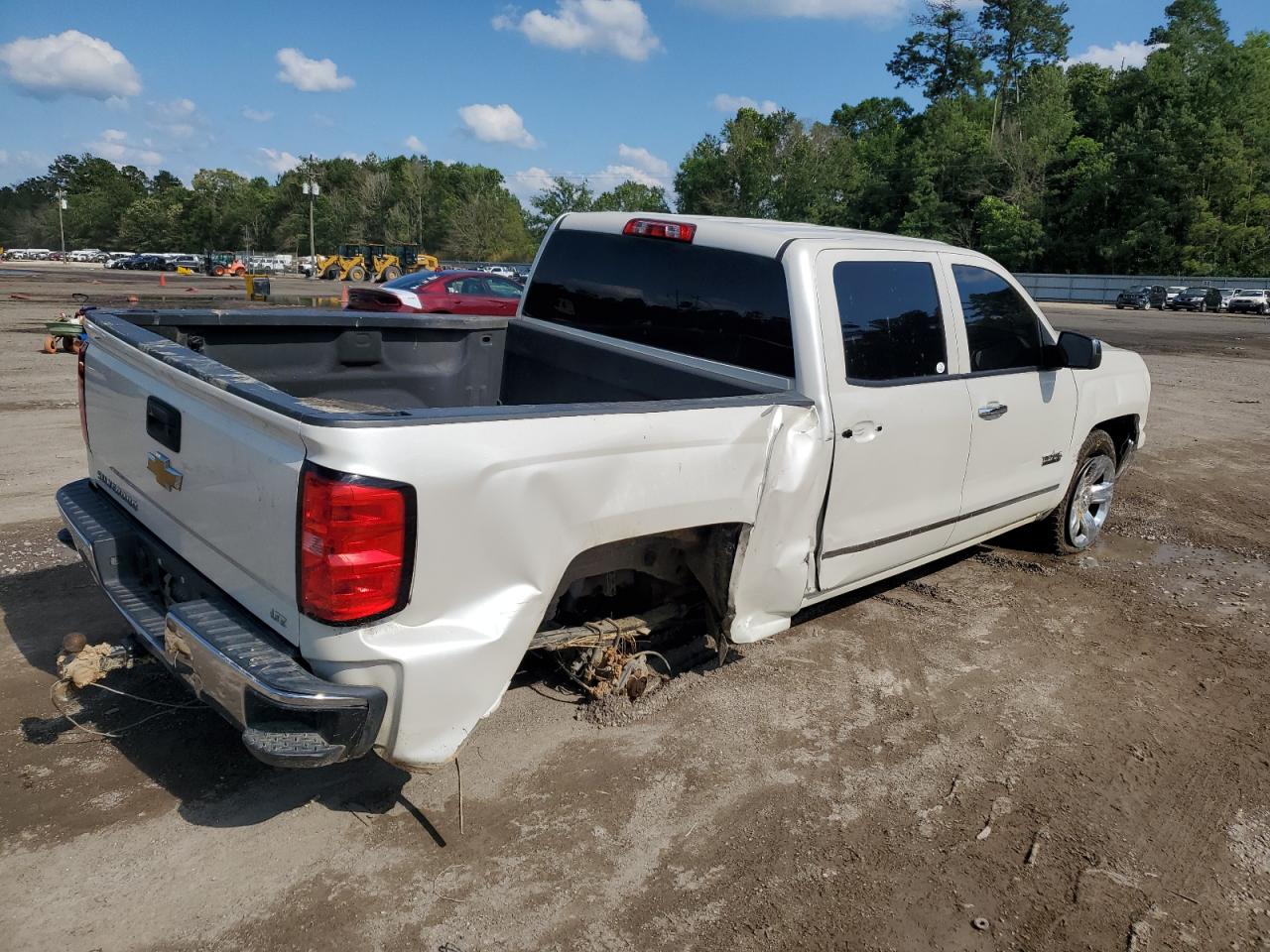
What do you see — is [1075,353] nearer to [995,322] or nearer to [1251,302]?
[995,322]

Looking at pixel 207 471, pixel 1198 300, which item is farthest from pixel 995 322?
pixel 1198 300

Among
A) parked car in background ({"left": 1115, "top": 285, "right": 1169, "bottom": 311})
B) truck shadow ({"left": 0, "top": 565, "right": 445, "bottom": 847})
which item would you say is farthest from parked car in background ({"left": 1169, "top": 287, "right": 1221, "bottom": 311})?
truck shadow ({"left": 0, "top": 565, "right": 445, "bottom": 847})

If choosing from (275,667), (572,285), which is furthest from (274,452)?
(572,285)

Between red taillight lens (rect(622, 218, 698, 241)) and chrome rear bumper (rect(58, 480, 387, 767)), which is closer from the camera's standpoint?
chrome rear bumper (rect(58, 480, 387, 767))

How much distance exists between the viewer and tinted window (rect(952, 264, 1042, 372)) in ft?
14.6

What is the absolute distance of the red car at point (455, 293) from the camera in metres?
15.5

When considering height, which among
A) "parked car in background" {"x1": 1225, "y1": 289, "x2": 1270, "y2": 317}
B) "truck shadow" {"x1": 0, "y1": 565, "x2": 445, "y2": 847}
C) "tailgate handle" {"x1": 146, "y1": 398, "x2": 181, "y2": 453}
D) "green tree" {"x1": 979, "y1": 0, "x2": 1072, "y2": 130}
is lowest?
"truck shadow" {"x1": 0, "y1": 565, "x2": 445, "y2": 847}

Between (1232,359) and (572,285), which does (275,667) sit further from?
(1232,359)

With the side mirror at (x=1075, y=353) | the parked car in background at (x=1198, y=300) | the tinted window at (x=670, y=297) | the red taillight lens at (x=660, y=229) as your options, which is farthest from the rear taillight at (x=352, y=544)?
the parked car in background at (x=1198, y=300)

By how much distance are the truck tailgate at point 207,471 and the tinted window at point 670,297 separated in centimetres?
205

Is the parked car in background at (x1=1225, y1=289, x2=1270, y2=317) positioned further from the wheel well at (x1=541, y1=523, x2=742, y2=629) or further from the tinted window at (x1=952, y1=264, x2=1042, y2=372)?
the wheel well at (x1=541, y1=523, x2=742, y2=629)

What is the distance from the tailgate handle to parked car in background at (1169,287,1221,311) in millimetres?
55140

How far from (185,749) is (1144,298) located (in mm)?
57510

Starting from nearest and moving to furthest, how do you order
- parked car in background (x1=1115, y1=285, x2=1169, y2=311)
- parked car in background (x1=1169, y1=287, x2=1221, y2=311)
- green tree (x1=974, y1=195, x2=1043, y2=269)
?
1. parked car in background (x1=1169, y1=287, x2=1221, y2=311)
2. parked car in background (x1=1115, y1=285, x2=1169, y2=311)
3. green tree (x1=974, y1=195, x2=1043, y2=269)
